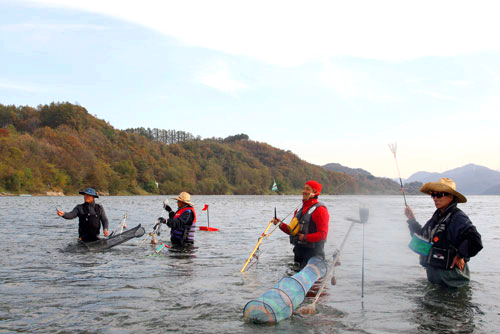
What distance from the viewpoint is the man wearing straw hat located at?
15601 mm

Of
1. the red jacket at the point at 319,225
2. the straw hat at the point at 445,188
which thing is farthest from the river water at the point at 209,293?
the straw hat at the point at 445,188

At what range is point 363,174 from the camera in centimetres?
1188

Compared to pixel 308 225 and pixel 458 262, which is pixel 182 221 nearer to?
pixel 308 225

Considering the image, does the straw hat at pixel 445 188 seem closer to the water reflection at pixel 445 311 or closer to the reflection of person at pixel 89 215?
the water reflection at pixel 445 311

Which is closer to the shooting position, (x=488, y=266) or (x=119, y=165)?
(x=488, y=266)

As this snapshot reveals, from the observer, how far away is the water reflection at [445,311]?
7.93 metres

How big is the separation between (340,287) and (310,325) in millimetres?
3747

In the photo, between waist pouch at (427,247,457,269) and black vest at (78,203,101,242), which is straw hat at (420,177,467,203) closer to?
waist pouch at (427,247,457,269)

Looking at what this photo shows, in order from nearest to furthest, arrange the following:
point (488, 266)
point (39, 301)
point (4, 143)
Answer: point (39, 301), point (488, 266), point (4, 143)

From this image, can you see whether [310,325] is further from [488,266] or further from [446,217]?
[488,266]

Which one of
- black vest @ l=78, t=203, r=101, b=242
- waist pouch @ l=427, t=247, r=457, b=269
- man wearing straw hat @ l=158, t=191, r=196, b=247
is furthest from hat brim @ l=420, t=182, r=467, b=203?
black vest @ l=78, t=203, r=101, b=242

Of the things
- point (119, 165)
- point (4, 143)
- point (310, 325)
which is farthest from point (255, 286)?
point (119, 165)

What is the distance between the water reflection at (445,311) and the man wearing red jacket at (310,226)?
2.48m

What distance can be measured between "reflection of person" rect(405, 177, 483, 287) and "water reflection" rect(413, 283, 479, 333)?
55cm
